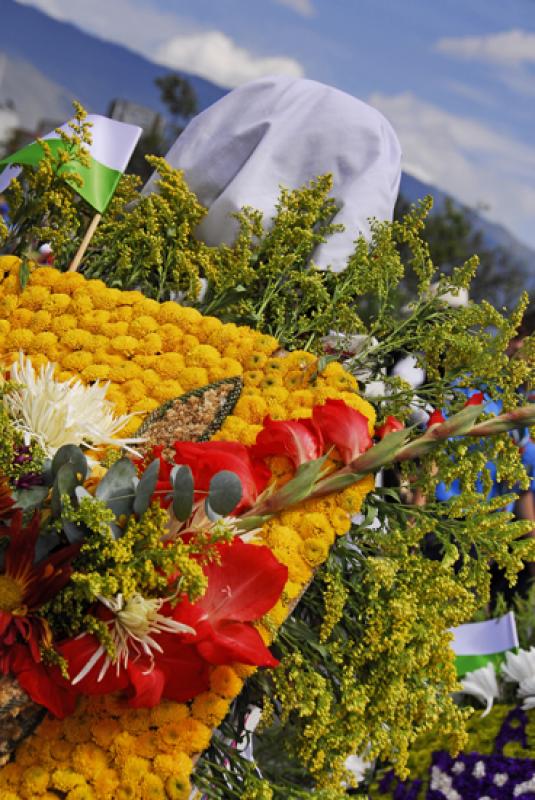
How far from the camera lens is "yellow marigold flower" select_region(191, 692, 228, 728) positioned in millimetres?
1084

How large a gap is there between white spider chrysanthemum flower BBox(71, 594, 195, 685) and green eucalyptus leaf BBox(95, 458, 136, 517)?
0.33ft

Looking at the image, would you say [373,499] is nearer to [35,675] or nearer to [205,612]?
[205,612]

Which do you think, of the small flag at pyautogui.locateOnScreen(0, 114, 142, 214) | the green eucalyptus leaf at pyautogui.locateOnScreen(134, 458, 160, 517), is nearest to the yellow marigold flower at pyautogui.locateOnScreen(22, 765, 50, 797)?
the green eucalyptus leaf at pyautogui.locateOnScreen(134, 458, 160, 517)

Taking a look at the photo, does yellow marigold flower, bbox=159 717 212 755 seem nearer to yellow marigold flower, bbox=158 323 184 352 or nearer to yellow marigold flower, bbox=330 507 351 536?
yellow marigold flower, bbox=330 507 351 536

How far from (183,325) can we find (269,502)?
0.42 meters

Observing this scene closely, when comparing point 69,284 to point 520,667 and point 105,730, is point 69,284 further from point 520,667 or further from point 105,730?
point 520,667

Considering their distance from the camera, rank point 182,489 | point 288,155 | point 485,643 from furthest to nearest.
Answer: point 485,643
point 288,155
point 182,489

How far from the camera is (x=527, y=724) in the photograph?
1965mm

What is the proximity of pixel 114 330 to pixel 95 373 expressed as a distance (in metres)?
0.09

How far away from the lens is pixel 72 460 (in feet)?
3.47

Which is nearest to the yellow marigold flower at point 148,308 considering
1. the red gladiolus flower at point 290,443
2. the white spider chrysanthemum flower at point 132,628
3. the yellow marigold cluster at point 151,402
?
the yellow marigold cluster at point 151,402

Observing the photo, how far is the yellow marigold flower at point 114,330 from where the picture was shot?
4.78ft

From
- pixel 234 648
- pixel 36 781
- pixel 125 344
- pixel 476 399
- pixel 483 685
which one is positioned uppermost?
pixel 476 399

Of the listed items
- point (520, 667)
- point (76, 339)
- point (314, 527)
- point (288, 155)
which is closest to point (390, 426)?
point (314, 527)
